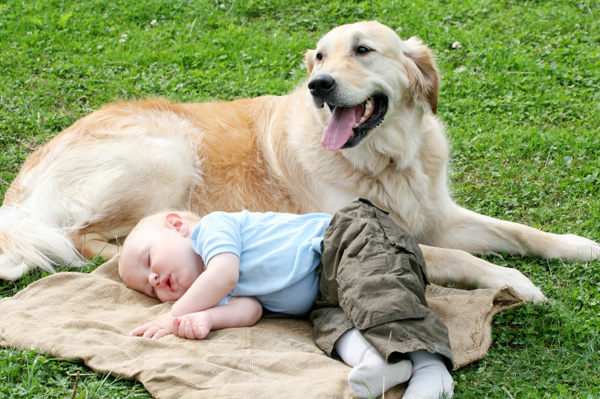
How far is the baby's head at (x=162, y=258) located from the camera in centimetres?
315

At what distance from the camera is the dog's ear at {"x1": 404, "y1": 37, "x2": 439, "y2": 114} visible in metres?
3.96

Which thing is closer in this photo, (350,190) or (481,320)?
(481,320)

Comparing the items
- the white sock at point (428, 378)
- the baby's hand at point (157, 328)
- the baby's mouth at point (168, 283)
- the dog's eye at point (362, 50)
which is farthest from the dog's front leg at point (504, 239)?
the baby's hand at point (157, 328)

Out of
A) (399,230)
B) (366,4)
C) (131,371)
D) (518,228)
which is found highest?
(366,4)

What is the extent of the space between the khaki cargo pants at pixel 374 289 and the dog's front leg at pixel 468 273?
730mm

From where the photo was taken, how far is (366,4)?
7309 mm

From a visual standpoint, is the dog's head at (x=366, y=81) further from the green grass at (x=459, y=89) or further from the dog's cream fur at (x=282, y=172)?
the green grass at (x=459, y=89)

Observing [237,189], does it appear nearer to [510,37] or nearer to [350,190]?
[350,190]

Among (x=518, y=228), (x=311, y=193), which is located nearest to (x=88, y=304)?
(x=311, y=193)

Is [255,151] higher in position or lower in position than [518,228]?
higher

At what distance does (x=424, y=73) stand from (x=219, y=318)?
2.04m

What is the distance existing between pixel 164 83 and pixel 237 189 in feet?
8.23

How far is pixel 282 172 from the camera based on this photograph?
430 cm

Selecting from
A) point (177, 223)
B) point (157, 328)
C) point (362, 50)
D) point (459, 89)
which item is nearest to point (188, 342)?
point (157, 328)
